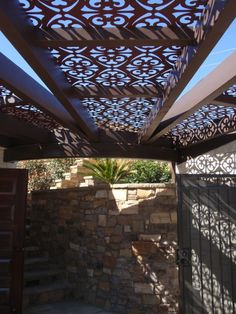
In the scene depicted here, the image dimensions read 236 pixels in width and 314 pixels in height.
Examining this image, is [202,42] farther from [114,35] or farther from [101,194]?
[101,194]

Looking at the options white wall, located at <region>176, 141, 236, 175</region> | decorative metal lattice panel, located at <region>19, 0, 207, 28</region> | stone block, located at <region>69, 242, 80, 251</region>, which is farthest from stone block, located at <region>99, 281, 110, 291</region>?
decorative metal lattice panel, located at <region>19, 0, 207, 28</region>

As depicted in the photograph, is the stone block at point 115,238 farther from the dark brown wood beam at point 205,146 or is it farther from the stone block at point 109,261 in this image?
the dark brown wood beam at point 205,146

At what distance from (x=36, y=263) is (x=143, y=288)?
2496 millimetres

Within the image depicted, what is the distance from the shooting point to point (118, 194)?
237 inches

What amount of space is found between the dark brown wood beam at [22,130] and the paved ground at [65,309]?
282 centimetres

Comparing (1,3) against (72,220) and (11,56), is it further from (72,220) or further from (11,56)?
(72,220)

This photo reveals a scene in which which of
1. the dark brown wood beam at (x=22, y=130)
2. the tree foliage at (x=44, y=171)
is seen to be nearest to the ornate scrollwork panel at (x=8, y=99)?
→ the dark brown wood beam at (x=22, y=130)

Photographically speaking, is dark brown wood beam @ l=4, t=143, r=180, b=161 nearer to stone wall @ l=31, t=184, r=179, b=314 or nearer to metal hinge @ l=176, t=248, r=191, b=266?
stone wall @ l=31, t=184, r=179, b=314

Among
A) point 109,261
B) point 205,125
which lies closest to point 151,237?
point 109,261

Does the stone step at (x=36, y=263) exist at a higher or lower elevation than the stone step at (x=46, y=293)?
higher

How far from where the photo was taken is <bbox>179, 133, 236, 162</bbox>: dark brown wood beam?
203 inches

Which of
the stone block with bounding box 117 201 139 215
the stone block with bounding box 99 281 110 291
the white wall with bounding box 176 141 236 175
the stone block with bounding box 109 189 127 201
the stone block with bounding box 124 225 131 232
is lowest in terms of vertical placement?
the stone block with bounding box 99 281 110 291

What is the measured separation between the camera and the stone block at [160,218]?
18.9 feet

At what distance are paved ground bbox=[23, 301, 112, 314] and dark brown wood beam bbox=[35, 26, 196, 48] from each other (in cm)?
482
